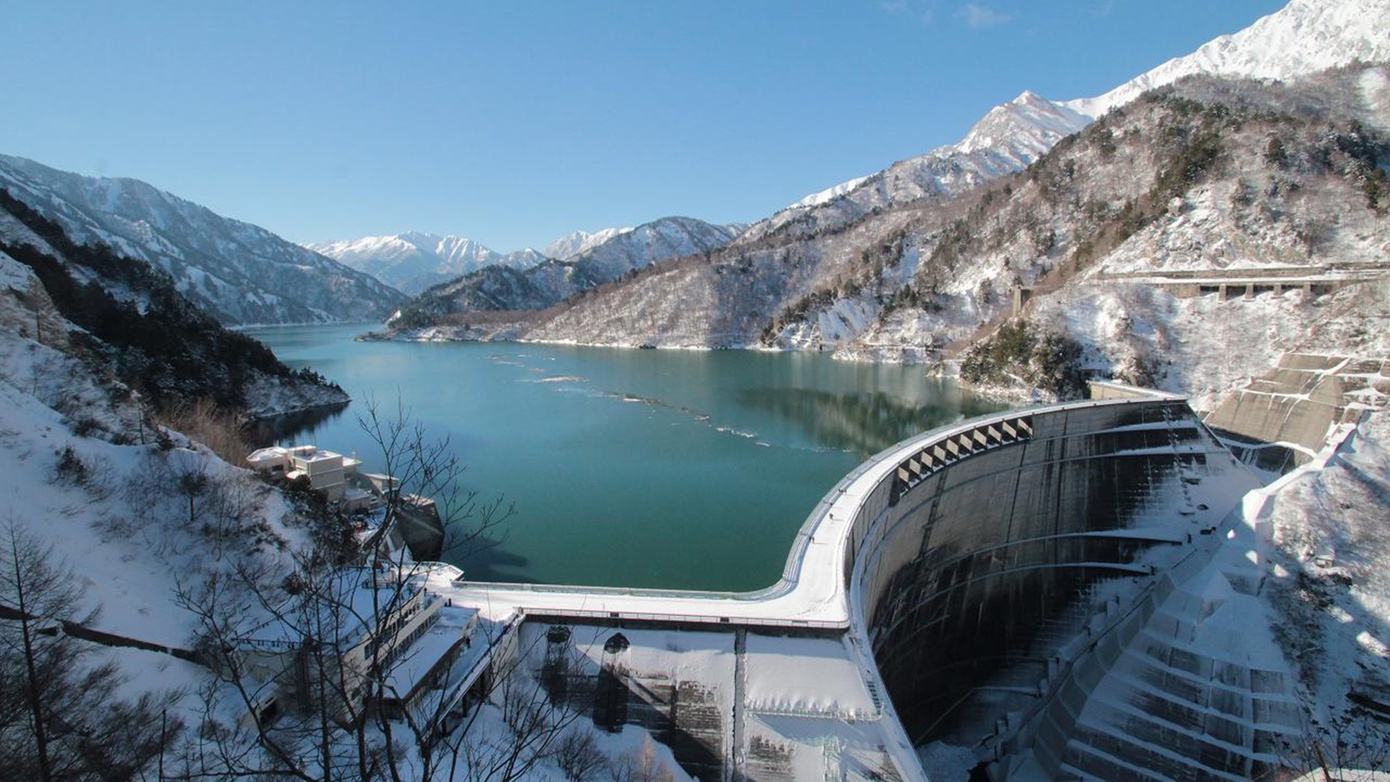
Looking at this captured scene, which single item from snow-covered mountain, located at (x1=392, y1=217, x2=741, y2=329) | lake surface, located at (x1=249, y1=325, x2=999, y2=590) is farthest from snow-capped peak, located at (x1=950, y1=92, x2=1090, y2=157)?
lake surface, located at (x1=249, y1=325, x2=999, y2=590)

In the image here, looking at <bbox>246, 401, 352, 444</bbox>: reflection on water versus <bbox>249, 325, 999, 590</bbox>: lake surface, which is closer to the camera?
<bbox>249, 325, 999, 590</bbox>: lake surface

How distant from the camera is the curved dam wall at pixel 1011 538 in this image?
1587 centimetres

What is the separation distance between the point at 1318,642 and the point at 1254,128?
5114cm

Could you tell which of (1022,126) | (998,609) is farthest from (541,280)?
(998,609)

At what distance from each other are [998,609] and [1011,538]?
2.19 metres

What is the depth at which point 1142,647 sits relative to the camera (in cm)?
1501

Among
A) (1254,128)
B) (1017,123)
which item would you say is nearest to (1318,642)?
(1254,128)

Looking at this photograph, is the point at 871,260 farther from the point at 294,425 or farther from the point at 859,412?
the point at 294,425

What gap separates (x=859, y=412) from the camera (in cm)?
4444

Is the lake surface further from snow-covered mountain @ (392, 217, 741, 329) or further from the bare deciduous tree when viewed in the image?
snow-covered mountain @ (392, 217, 741, 329)

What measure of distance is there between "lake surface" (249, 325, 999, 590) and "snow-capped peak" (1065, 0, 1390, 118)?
6930 cm

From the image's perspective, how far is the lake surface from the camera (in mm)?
19438

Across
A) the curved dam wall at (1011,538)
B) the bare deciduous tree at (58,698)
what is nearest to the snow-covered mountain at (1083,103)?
the curved dam wall at (1011,538)

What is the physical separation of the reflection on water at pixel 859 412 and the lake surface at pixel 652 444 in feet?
0.55
